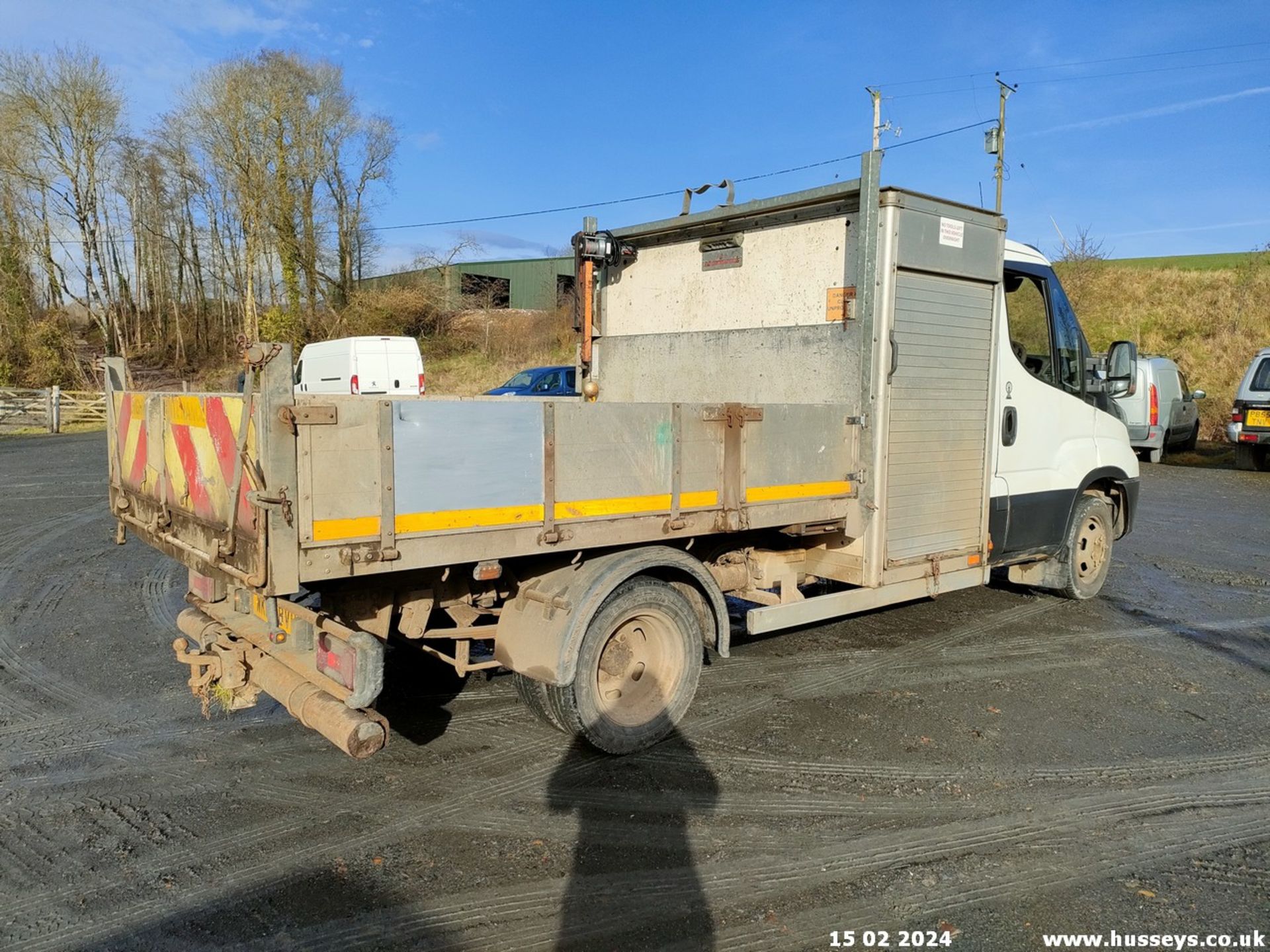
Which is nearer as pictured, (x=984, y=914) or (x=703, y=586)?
(x=984, y=914)

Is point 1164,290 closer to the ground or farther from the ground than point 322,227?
closer to the ground

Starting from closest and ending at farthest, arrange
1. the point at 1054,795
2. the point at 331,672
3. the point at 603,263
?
the point at 331,672, the point at 1054,795, the point at 603,263

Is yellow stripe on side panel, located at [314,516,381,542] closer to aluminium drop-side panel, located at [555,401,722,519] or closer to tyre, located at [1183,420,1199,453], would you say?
aluminium drop-side panel, located at [555,401,722,519]

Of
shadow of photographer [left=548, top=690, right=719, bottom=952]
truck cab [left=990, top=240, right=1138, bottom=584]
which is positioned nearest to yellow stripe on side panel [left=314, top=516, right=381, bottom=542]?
shadow of photographer [left=548, top=690, right=719, bottom=952]

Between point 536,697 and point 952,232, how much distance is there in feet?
12.6

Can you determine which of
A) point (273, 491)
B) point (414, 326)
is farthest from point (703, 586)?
point (414, 326)

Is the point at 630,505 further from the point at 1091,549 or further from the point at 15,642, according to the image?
the point at 1091,549

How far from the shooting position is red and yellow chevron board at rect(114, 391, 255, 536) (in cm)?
332

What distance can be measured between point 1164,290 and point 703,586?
3407cm

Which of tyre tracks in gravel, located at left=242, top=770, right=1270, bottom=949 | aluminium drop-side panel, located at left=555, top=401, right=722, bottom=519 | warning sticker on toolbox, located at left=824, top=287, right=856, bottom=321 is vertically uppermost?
warning sticker on toolbox, located at left=824, top=287, right=856, bottom=321

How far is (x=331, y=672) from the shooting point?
340cm

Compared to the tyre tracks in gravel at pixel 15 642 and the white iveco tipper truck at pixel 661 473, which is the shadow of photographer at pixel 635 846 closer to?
the white iveco tipper truck at pixel 661 473

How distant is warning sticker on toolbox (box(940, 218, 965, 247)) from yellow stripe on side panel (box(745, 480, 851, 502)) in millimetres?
1700

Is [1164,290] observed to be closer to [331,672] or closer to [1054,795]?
[1054,795]
